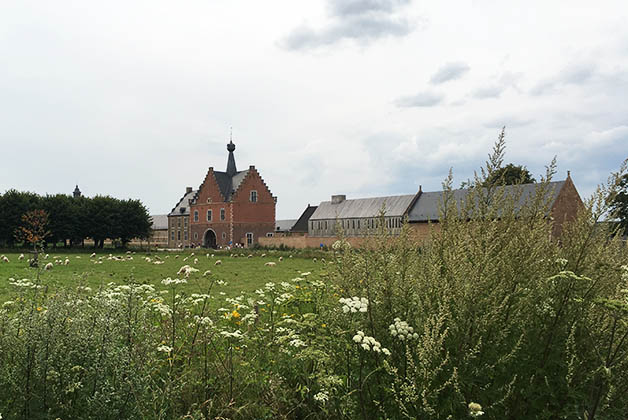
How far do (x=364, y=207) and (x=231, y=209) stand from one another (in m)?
18.7

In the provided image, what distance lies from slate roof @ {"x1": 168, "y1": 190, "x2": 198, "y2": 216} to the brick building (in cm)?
599

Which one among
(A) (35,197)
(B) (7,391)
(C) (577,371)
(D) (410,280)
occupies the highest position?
(A) (35,197)

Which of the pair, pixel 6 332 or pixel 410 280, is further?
pixel 6 332

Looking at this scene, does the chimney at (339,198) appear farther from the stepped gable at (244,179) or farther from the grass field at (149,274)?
the grass field at (149,274)

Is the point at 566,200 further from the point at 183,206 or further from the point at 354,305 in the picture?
the point at 183,206

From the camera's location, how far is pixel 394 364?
135 inches

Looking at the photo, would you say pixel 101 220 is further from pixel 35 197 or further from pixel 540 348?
pixel 540 348

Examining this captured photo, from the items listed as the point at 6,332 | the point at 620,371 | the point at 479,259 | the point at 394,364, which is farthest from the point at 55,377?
the point at 620,371

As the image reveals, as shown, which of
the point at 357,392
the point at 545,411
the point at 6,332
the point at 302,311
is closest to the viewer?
the point at 545,411

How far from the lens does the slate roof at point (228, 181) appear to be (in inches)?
2594

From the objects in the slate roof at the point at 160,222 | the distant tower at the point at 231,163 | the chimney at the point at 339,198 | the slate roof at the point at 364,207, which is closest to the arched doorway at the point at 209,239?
the distant tower at the point at 231,163

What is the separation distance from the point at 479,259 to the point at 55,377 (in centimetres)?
362

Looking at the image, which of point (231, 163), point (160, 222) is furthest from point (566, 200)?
point (160, 222)

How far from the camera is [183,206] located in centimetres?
7806
